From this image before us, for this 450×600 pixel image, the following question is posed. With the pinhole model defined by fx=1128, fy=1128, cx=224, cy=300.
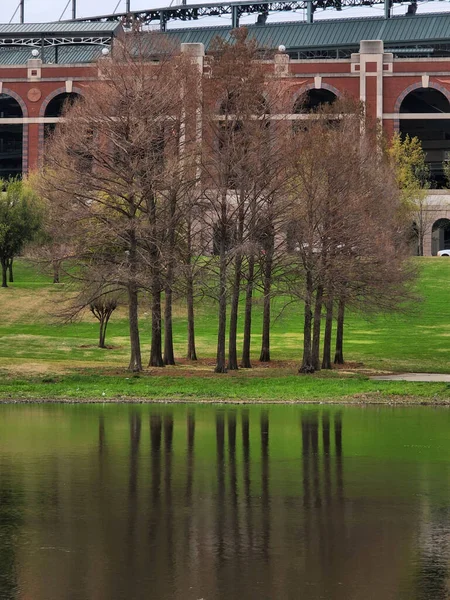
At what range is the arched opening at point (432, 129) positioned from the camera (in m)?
102

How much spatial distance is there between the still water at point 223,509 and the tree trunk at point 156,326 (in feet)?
41.2

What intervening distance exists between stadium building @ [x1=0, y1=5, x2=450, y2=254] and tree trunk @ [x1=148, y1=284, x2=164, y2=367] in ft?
133

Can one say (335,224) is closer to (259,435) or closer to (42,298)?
(259,435)

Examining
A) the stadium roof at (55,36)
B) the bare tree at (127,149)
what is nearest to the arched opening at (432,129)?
the stadium roof at (55,36)

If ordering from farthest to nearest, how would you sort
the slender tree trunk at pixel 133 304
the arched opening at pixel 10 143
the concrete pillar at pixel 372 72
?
the arched opening at pixel 10 143 → the concrete pillar at pixel 372 72 → the slender tree trunk at pixel 133 304

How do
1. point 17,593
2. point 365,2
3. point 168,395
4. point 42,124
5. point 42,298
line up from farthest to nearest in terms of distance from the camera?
point 365,2 < point 42,124 < point 42,298 < point 168,395 < point 17,593

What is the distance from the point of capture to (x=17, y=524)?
15438 mm

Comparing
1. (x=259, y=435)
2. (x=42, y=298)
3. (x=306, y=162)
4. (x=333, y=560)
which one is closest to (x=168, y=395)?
(x=259, y=435)

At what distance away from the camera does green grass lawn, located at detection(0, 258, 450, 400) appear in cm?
3375

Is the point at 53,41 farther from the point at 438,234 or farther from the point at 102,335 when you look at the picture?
the point at 102,335

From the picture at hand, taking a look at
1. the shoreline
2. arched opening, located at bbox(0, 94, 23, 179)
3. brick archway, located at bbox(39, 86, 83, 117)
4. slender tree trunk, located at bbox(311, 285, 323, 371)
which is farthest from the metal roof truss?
the shoreline

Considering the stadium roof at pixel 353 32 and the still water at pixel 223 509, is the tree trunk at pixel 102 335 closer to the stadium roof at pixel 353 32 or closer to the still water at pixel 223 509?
the still water at pixel 223 509

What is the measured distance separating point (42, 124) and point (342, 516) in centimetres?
8166

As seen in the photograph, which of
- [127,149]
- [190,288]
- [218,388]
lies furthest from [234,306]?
[127,149]
